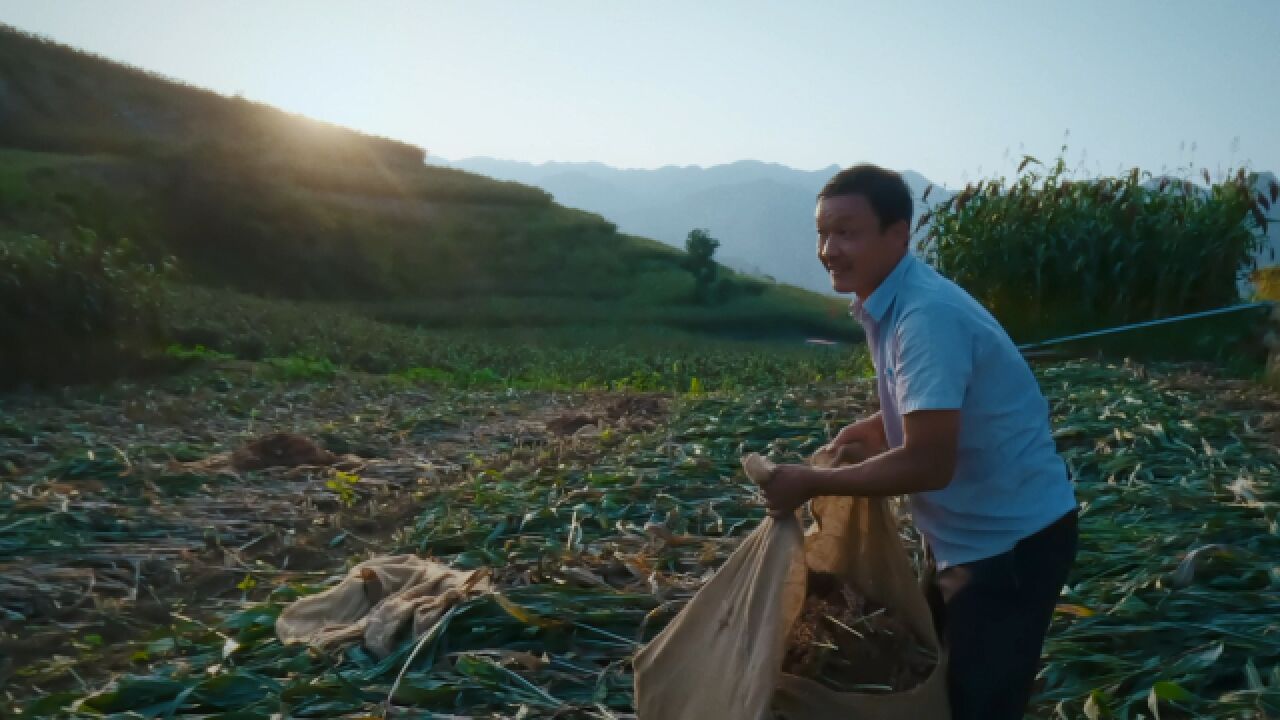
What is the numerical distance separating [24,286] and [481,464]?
591 centimetres

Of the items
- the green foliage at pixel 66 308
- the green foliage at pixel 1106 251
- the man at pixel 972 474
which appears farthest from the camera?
the green foliage at pixel 1106 251

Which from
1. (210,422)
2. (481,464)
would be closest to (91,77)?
(210,422)

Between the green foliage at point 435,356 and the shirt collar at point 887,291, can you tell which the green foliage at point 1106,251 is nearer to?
the green foliage at point 435,356

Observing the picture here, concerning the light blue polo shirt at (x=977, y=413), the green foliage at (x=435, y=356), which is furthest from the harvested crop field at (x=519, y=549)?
the green foliage at (x=435, y=356)

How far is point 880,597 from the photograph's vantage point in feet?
6.79

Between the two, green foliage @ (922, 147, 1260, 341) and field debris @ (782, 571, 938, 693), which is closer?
field debris @ (782, 571, 938, 693)

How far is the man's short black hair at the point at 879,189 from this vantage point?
5.79ft

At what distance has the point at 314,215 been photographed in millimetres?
26719

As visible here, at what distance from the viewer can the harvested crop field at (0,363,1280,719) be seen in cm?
242

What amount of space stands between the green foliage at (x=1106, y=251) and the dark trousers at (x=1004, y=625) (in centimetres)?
939

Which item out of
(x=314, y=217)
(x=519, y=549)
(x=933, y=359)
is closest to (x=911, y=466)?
(x=933, y=359)

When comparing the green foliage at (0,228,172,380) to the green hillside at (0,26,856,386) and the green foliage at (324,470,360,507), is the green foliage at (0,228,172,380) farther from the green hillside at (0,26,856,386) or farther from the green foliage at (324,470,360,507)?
the green hillside at (0,26,856,386)

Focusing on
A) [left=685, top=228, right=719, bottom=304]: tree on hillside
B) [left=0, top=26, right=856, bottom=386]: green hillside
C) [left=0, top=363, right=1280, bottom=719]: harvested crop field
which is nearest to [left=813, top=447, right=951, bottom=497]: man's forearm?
[left=0, top=363, right=1280, bottom=719]: harvested crop field

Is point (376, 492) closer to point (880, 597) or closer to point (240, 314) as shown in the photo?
point (880, 597)
